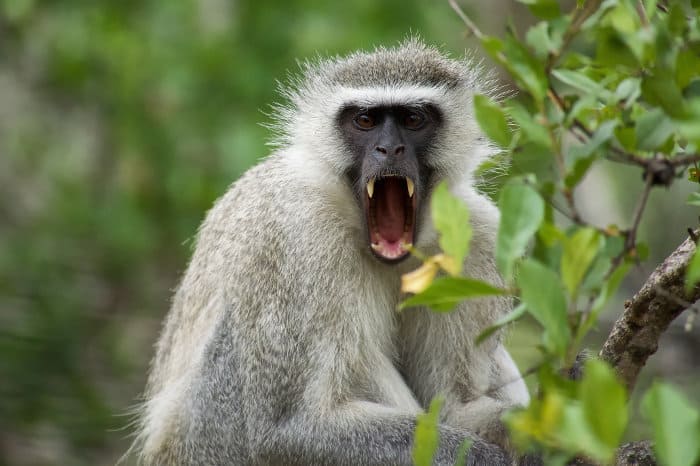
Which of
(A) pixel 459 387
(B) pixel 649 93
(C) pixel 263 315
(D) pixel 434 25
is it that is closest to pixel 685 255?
(B) pixel 649 93

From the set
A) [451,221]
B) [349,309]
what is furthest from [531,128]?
[349,309]

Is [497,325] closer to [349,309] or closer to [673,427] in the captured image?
[673,427]

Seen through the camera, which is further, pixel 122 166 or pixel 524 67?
pixel 122 166

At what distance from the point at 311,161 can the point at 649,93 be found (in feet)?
8.65

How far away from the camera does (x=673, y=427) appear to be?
71.8 inches

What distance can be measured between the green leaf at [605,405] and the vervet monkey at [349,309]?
2.35 m

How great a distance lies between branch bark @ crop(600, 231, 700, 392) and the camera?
328 centimetres

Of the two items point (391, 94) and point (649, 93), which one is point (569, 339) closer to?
point (649, 93)

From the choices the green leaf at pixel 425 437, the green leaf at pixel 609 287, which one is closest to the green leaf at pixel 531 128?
the green leaf at pixel 609 287

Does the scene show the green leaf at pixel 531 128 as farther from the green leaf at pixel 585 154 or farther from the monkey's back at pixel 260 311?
the monkey's back at pixel 260 311

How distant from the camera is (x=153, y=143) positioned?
8.85 meters

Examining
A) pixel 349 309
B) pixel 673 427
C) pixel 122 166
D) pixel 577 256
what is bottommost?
pixel 673 427

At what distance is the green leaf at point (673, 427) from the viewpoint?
182 cm

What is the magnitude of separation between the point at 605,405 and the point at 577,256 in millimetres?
427
